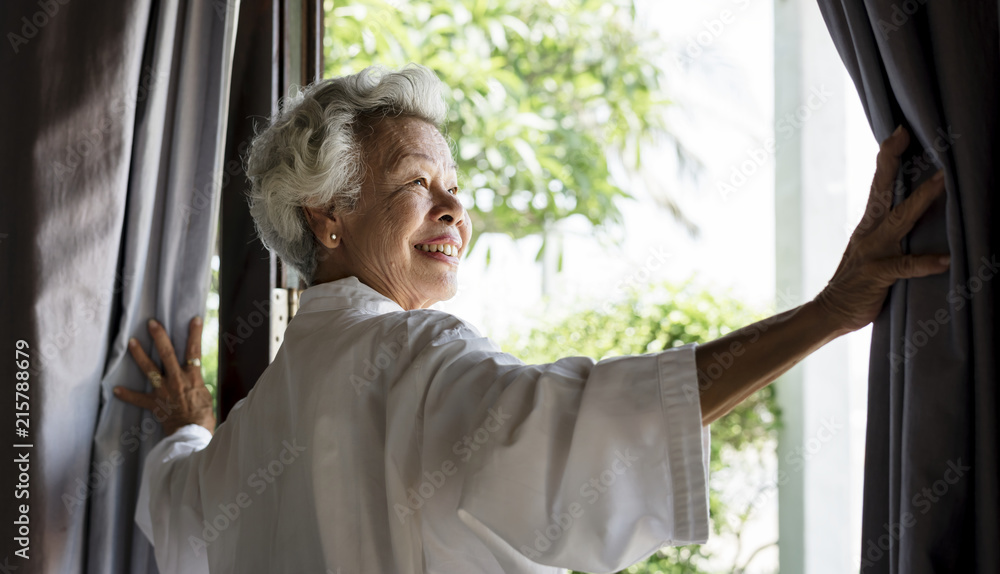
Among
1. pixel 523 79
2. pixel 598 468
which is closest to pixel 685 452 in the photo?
pixel 598 468

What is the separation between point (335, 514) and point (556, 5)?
166 inches

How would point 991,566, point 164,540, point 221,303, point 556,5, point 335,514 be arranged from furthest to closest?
point 556,5
point 221,303
point 164,540
point 335,514
point 991,566

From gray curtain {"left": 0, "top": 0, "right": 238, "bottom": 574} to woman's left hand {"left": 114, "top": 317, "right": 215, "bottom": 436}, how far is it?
0.11 ft

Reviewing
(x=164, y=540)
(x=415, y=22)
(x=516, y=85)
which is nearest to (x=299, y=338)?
(x=164, y=540)

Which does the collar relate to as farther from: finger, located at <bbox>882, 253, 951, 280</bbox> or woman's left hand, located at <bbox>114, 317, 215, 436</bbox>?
finger, located at <bbox>882, 253, 951, 280</bbox>

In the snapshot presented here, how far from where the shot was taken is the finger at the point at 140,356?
1.54 m

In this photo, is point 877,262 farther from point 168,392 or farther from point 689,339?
point 689,339

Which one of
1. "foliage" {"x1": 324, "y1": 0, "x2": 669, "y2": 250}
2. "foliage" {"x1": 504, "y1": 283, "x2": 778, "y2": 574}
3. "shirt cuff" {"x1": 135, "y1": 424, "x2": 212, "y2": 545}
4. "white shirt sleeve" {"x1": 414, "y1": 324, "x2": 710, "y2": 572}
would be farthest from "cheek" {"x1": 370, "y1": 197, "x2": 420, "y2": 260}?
"foliage" {"x1": 504, "y1": 283, "x2": 778, "y2": 574}

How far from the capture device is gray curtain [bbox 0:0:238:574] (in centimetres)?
142

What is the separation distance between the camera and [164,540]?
4.67ft

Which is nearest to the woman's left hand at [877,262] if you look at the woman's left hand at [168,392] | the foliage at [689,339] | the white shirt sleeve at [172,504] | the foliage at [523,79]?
the white shirt sleeve at [172,504]

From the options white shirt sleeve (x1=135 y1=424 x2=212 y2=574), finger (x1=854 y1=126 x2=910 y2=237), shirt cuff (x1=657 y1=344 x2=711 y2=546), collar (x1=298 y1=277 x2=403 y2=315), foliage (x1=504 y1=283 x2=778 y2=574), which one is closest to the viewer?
shirt cuff (x1=657 y1=344 x2=711 y2=546)

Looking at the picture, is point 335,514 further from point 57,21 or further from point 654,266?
point 654,266

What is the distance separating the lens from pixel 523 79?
4902mm
